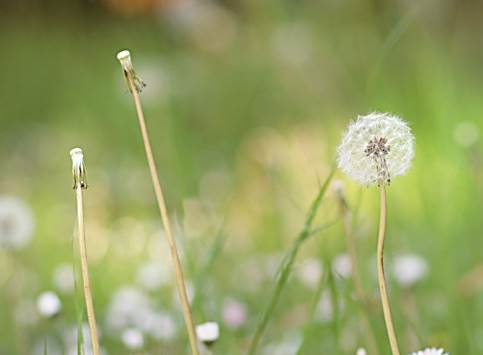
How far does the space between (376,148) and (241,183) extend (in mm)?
2043

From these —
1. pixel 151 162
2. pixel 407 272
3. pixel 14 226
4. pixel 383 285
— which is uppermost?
pixel 14 226

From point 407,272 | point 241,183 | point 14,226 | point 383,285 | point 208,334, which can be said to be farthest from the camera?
point 241,183

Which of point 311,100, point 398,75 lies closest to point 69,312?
point 311,100

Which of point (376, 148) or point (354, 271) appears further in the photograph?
point (354, 271)

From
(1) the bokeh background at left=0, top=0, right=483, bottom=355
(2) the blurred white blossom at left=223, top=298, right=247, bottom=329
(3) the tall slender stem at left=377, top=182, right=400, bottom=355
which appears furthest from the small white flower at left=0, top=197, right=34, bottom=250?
(3) the tall slender stem at left=377, top=182, right=400, bottom=355

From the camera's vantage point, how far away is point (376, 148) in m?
0.63

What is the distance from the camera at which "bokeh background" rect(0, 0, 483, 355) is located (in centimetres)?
117

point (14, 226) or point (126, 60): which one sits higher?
point (14, 226)

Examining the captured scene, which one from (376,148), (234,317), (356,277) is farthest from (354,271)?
(234,317)

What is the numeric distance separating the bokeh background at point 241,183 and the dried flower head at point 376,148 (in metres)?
0.20

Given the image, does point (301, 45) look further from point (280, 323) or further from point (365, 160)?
point (365, 160)

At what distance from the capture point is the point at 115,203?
2.76 metres

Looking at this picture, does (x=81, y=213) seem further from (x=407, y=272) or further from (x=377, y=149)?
(x=407, y=272)

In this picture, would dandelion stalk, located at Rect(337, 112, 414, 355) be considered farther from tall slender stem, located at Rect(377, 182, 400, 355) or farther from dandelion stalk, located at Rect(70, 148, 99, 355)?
dandelion stalk, located at Rect(70, 148, 99, 355)
